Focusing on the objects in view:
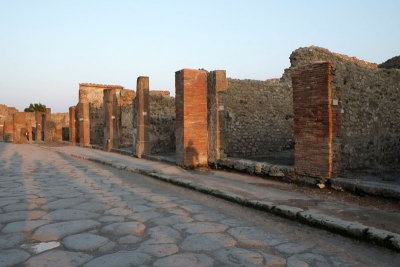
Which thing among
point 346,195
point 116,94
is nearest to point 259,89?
point 346,195

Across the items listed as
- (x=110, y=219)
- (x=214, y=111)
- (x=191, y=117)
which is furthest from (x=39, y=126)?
(x=110, y=219)

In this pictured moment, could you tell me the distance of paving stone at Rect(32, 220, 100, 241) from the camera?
3061 mm

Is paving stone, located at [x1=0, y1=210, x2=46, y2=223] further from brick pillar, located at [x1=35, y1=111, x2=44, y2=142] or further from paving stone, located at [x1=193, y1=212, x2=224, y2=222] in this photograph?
brick pillar, located at [x1=35, y1=111, x2=44, y2=142]

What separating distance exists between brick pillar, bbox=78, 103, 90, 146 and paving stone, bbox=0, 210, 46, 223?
1435 cm

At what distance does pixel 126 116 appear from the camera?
16.0 metres

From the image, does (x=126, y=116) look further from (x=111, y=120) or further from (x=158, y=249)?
(x=158, y=249)

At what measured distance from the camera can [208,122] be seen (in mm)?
8531

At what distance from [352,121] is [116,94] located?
1131 centimetres

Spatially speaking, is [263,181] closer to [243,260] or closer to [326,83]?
[326,83]

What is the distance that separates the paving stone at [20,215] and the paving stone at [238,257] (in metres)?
2.27

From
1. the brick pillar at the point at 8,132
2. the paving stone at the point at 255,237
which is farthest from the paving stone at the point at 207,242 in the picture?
the brick pillar at the point at 8,132

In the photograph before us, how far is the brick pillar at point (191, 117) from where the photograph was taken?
27.3 ft

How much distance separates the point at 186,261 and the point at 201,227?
0.91 meters

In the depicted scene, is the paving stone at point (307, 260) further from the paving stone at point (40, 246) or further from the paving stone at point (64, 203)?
the paving stone at point (64, 203)
